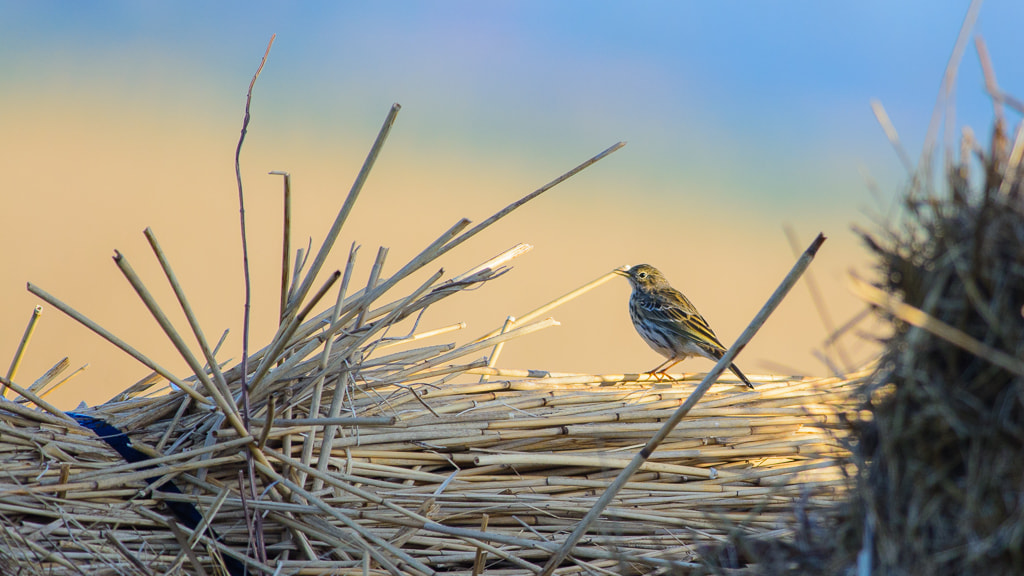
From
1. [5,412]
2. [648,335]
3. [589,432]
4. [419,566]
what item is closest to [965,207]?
[419,566]

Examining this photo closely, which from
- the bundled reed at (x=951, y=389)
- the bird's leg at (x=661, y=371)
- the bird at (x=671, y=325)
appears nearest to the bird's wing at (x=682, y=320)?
the bird at (x=671, y=325)

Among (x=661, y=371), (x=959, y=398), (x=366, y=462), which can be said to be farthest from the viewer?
(x=661, y=371)

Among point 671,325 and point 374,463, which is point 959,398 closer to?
point 374,463

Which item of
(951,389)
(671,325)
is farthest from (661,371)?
(951,389)

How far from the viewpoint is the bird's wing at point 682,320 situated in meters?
5.62

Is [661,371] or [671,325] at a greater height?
[671,325]

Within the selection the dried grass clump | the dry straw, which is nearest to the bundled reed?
the dried grass clump

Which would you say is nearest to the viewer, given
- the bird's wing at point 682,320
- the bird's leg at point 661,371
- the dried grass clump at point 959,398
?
the dried grass clump at point 959,398

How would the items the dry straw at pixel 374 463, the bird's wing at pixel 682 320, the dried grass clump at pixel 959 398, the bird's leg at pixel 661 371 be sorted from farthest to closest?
the bird's wing at pixel 682 320
the bird's leg at pixel 661 371
the dry straw at pixel 374 463
the dried grass clump at pixel 959 398

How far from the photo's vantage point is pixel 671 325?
566 centimetres

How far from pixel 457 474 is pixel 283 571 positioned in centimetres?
51

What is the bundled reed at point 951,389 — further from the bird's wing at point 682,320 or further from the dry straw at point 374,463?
the bird's wing at point 682,320

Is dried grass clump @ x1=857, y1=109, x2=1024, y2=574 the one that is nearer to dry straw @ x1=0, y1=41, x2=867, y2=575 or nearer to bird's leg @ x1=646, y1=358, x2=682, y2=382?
dry straw @ x1=0, y1=41, x2=867, y2=575

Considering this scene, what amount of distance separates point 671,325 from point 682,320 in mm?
79
